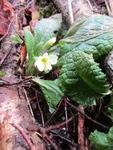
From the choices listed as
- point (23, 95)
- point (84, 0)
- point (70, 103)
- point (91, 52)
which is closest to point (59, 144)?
point (70, 103)

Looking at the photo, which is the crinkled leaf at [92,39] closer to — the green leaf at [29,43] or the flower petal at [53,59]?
the flower petal at [53,59]

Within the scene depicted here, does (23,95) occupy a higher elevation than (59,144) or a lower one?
higher

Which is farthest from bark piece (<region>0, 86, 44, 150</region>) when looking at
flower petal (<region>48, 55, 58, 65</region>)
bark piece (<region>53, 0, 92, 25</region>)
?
bark piece (<region>53, 0, 92, 25</region>)

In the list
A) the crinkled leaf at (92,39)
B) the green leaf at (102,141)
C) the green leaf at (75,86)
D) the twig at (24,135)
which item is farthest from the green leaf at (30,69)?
the green leaf at (102,141)

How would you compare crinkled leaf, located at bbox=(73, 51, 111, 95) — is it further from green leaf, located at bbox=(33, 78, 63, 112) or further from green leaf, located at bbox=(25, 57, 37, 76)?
green leaf, located at bbox=(25, 57, 37, 76)

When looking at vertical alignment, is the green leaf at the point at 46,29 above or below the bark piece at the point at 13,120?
above

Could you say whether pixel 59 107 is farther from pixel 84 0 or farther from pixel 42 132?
pixel 84 0
